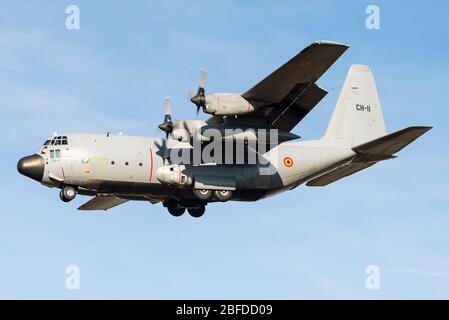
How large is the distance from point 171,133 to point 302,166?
5167 mm

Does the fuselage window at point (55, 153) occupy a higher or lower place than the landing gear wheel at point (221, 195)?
higher

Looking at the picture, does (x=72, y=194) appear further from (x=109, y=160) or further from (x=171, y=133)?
(x=171, y=133)

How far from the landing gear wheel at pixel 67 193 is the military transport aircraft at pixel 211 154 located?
0.01 m

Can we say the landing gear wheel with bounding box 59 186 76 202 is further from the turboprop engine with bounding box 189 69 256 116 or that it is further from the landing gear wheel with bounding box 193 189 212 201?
the turboprop engine with bounding box 189 69 256 116

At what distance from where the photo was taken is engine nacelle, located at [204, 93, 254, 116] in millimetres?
29266

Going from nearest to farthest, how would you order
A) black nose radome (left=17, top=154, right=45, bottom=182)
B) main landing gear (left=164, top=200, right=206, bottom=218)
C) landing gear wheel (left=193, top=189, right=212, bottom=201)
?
1. black nose radome (left=17, top=154, right=45, bottom=182)
2. landing gear wheel (left=193, top=189, right=212, bottom=201)
3. main landing gear (left=164, top=200, right=206, bottom=218)

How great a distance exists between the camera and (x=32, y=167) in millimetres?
30156

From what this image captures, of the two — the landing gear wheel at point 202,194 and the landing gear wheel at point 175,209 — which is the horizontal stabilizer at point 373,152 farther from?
the landing gear wheel at point 175,209

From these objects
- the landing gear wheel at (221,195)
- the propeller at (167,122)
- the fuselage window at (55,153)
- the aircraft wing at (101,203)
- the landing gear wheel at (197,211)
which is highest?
the propeller at (167,122)

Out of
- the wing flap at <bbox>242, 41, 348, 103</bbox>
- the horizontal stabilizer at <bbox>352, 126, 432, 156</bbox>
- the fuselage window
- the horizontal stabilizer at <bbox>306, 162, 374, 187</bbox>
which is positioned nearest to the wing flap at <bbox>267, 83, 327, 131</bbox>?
the wing flap at <bbox>242, 41, 348, 103</bbox>

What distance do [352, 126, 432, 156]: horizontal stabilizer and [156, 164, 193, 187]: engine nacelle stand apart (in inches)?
260

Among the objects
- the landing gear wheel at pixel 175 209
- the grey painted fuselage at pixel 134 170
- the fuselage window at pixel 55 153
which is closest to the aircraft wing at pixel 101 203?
the grey painted fuselage at pixel 134 170

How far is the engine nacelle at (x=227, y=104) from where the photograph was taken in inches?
1152

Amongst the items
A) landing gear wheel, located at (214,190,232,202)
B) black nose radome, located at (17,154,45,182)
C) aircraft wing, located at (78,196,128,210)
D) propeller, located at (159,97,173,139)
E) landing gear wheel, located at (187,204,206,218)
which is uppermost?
propeller, located at (159,97,173,139)
